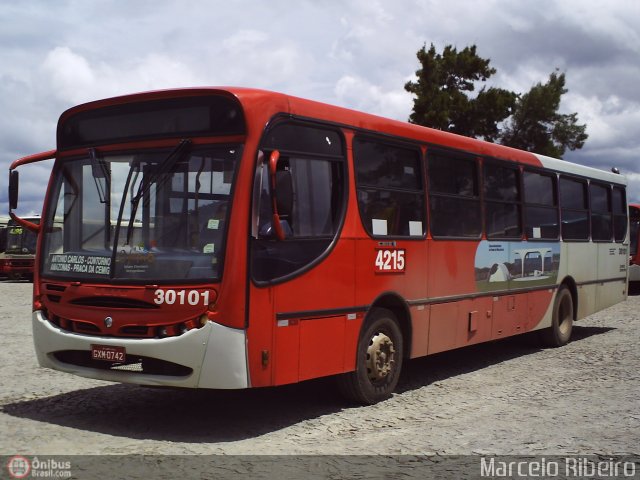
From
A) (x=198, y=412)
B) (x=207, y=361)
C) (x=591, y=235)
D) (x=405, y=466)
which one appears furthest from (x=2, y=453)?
(x=591, y=235)

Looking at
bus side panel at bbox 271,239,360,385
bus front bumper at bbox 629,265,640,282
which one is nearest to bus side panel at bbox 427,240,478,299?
bus side panel at bbox 271,239,360,385

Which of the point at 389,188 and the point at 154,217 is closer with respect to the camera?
the point at 154,217

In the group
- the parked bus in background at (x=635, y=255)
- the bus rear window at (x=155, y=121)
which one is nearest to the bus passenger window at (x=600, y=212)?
the bus rear window at (x=155, y=121)

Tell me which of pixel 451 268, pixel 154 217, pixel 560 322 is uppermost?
pixel 154 217

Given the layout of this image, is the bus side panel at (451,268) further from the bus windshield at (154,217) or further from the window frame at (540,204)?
the bus windshield at (154,217)

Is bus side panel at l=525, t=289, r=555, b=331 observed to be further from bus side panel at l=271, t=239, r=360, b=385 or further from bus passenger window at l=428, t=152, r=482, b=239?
bus side panel at l=271, t=239, r=360, b=385

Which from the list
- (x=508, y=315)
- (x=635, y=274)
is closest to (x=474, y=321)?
(x=508, y=315)

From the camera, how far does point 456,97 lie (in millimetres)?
37938

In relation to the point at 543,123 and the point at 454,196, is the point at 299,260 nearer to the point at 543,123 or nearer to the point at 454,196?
the point at 454,196

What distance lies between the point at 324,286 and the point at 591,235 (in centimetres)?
812

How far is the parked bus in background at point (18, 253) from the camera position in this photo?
110 feet

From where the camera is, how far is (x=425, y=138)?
9070 millimetres

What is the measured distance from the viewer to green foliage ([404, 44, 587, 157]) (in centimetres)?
3762

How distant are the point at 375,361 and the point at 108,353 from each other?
2688mm
